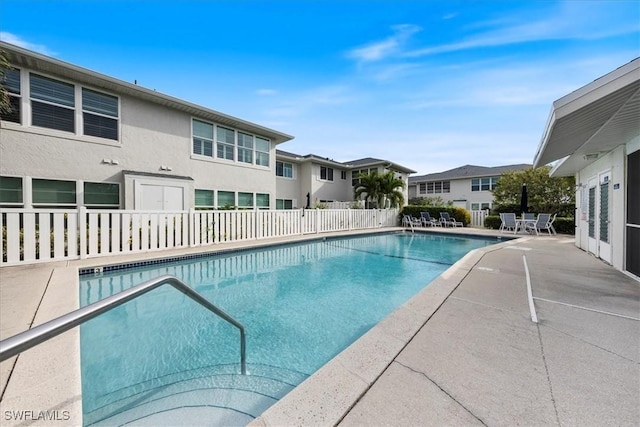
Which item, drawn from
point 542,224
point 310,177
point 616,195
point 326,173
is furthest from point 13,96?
point 542,224

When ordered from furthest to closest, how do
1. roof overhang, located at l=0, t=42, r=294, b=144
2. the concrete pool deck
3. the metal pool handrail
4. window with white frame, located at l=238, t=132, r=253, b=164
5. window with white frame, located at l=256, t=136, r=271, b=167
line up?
window with white frame, located at l=256, t=136, r=271, b=167, window with white frame, located at l=238, t=132, r=253, b=164, roof overhang, located at l=0, t=42, r=294, b=144, the concrete pool deck, the metal pool handrail

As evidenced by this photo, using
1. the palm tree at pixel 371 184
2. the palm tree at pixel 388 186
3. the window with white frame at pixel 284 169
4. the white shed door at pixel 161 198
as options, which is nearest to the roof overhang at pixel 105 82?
the white shed door at pixel 161 198

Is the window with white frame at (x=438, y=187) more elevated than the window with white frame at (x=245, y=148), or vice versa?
the window with white frame at (x=245, y=148)

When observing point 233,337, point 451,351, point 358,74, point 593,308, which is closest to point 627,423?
point 451,351

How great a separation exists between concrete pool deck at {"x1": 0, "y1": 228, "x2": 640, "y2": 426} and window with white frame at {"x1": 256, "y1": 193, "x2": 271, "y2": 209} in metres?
10.4

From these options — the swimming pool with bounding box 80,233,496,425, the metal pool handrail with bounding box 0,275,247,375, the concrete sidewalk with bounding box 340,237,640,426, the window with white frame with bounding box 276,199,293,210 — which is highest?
the window with white frame with bounding box 276,199,293,210

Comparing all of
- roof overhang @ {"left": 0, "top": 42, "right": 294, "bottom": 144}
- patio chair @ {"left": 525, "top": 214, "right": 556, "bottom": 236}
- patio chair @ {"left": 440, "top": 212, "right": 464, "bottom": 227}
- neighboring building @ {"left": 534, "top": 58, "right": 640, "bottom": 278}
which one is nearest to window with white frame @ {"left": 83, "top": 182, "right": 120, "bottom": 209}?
roof overhang @ {"left": 0, "top": 42, "right": 294, "bottom": 144}

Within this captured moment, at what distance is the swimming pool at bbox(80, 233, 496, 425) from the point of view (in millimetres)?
2277

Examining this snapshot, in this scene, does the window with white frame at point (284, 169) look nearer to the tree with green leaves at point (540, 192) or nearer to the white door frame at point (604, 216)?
the tree with green leaves at point (540, 192)

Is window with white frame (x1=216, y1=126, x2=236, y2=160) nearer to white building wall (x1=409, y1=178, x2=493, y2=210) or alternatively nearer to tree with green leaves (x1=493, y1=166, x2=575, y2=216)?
tree with green leaves (x1=493, y1=166, x2=575, y2=216)

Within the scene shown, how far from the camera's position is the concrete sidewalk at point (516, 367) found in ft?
5.75

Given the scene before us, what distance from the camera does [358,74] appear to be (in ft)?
35.9

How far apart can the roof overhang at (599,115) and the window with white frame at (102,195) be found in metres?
12.3

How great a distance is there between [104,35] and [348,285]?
11.4 meters
